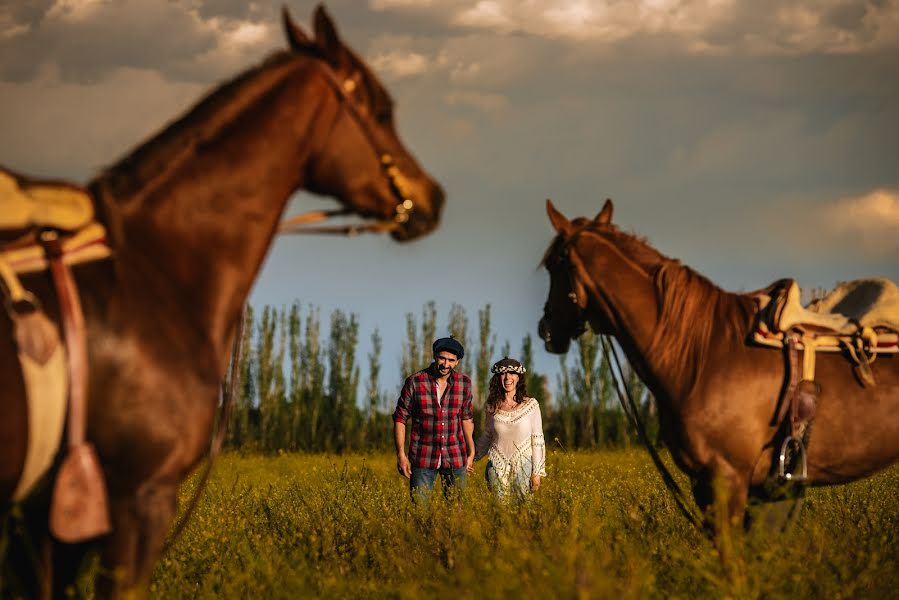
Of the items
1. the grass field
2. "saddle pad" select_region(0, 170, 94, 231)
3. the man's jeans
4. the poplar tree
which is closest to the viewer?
"saddle pad" select_region(0, 170, 94, 231)

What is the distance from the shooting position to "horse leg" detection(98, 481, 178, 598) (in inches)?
129

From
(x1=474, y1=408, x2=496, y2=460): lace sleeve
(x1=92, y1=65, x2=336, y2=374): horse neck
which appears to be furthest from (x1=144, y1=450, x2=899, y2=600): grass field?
(x1=92, y1=65, x2=336, y2=374): horse neck

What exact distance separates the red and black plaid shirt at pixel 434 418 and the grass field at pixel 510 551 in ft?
1.81

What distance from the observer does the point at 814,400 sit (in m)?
5.38

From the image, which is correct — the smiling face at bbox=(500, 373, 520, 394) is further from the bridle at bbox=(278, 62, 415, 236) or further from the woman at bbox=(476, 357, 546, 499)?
the bridle at bbox=(278, 62, 415, 236)

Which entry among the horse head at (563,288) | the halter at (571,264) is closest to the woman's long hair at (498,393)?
the horse head at (563,288)

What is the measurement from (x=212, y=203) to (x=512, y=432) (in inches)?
212

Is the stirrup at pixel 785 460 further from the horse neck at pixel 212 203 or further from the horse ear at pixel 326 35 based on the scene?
the horse ear at pixel 326 35

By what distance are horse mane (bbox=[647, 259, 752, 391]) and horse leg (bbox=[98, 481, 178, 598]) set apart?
3228mm

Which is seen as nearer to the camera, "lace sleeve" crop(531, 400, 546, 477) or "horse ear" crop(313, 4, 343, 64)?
"horse ear" crop(313, 4, 343, 64)

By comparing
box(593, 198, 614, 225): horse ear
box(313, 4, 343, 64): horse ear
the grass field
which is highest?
box(313, 4, 343, 64): horse ear

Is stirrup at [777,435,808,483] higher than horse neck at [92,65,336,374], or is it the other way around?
horse neck at [92,65,336,374]

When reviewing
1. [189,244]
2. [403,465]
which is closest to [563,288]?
[189,244]

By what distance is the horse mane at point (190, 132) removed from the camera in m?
3.55
